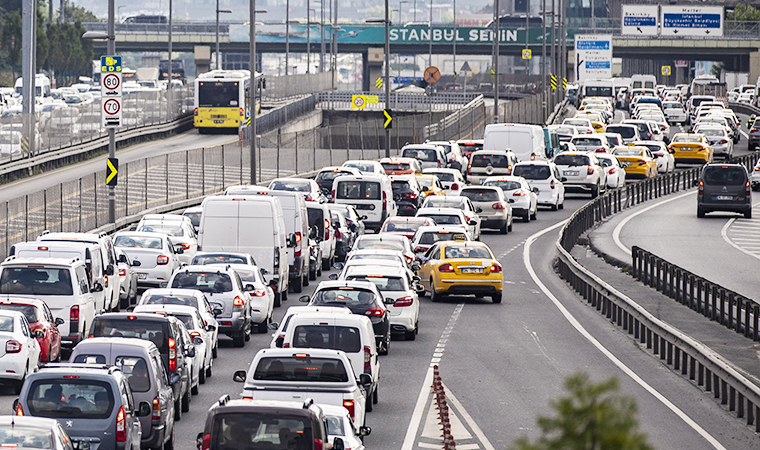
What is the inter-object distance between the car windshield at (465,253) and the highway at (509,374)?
3.58 ft

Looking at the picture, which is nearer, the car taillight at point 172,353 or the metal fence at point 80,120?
the car taillight at point 172,353

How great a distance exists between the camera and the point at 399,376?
20.9 meters

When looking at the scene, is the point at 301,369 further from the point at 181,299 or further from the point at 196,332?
the point at 181,299

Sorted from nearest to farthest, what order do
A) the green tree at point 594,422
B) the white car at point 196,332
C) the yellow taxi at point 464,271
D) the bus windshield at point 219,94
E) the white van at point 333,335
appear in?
1. the green tree at point 594,422
2. the white van at point 333,335
3. the white car at point 196,332
4. the yellow taxi at point 464,271
5. the bus windshield at point 219,94

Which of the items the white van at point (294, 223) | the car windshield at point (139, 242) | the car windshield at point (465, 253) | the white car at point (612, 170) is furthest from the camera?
the white car at point (612, 170)

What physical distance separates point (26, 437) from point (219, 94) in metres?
63.6

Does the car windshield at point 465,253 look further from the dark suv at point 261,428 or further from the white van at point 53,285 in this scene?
the dark suv at point 261,428

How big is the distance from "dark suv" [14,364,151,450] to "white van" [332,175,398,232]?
87.7ft

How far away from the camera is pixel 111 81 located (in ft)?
114

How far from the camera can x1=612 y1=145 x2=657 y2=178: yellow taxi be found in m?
58.1

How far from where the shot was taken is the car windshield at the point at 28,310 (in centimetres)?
2004

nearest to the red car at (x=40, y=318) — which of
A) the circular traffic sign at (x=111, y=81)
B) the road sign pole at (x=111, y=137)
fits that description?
the road sign pole at (x=111, y=137)

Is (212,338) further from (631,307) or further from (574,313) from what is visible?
(574,313)

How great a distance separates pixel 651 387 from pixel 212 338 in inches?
261
